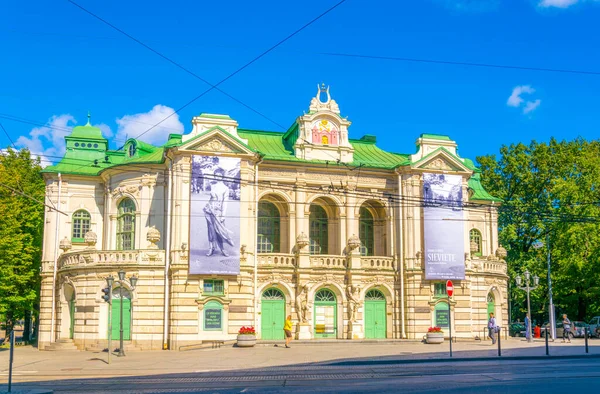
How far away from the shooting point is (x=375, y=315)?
3988 cm

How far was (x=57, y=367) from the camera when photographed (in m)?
24.8

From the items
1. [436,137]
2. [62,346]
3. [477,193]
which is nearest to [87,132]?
[62,346]

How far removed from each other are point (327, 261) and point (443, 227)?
7067 mm

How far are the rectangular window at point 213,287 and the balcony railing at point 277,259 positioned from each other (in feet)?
9.33

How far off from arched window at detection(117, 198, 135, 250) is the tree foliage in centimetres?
2448

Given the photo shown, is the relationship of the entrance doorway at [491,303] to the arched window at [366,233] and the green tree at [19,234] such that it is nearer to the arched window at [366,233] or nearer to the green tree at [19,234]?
the arched window at [366,233]

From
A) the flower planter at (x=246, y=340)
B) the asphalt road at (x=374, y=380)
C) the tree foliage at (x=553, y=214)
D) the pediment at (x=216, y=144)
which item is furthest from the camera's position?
the tree foliage at (x=553, y=214)

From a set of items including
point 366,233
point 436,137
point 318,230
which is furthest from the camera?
point 366,233

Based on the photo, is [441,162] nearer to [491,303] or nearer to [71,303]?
[491,303]

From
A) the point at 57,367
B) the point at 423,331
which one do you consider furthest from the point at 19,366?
the point at 423,331

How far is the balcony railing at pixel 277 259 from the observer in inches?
1496

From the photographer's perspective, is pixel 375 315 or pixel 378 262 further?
pixel 378 262

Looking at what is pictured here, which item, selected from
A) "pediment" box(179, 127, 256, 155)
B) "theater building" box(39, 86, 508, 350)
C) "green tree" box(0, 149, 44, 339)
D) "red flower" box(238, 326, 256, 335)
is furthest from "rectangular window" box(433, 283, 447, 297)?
"green tree" box(0, 149, 44, 339)

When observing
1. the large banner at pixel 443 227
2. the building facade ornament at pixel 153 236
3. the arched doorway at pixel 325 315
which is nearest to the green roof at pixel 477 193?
the large banner at pixel 443 227
